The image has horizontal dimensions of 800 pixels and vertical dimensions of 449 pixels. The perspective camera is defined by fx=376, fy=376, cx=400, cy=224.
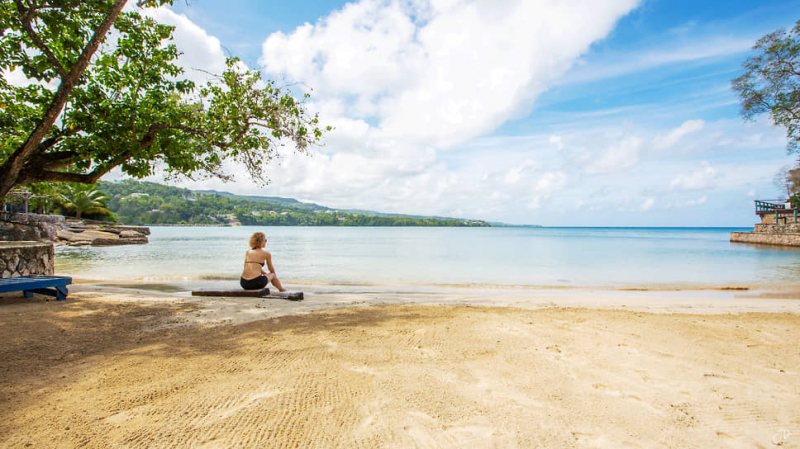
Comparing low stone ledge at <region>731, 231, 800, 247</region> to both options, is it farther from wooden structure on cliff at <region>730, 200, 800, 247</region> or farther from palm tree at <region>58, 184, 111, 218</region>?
palm tree at <region>58, 184, 111, 218</region>

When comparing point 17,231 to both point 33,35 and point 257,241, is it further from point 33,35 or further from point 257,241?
point 33,35

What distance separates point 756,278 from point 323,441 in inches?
802

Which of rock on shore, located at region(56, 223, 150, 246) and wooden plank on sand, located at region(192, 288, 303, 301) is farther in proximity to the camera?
rock on shore, located at region(56, 223, 150, 246)

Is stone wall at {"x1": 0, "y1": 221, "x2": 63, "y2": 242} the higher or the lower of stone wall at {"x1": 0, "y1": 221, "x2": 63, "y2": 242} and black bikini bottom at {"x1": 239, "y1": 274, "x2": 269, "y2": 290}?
the higher

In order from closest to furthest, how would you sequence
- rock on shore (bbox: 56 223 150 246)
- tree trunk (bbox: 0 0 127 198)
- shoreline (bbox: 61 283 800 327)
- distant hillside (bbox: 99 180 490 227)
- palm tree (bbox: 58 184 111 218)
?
tree trunk (bbox: 0 0 127 198) < shoreline (bbox: 61 283 800 327) < rock on shore (bbox: 56 223 150 246) < palm tree (bbox: 58 184 111 218) < distant hillside (bbox: 99 180 490 227)

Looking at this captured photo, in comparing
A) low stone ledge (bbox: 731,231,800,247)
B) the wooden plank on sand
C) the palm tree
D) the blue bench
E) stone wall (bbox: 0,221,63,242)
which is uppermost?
the palm tree

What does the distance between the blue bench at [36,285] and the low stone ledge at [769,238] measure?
5620 centimetres

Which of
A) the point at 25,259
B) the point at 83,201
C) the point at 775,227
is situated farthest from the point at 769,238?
the point at 83,201

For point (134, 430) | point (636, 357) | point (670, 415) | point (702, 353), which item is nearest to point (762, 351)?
point (702, 353)

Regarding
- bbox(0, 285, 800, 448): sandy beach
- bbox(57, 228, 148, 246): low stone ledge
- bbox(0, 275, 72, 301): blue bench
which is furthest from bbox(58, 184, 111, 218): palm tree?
bbox(0, 285, 800, 448): sandy beach

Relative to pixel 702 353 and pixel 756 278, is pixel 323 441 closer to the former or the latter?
pixel 702 353

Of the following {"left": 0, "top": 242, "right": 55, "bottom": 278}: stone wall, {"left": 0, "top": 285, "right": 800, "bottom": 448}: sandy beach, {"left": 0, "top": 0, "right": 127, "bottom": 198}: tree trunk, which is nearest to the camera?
{"left": 0, "top": 285, "right": 800, "bottom": 448}: sandy beach

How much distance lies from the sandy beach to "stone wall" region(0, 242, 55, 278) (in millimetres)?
3319

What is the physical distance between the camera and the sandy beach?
2760 mm
